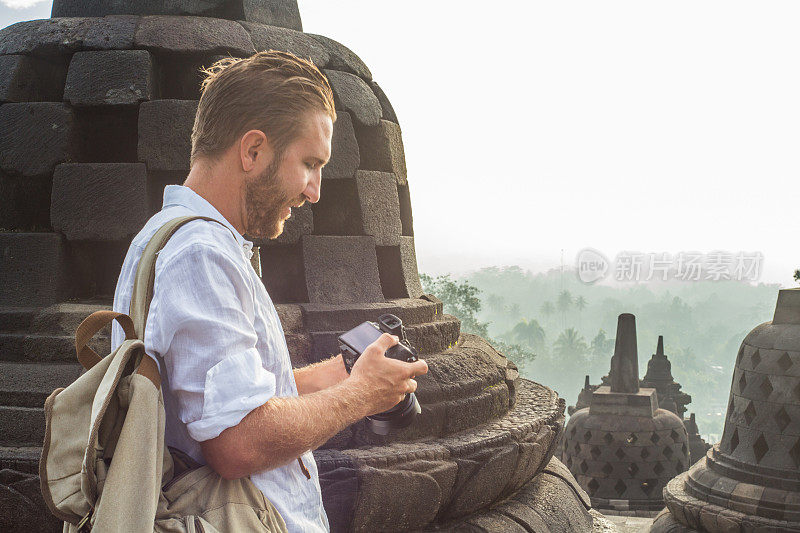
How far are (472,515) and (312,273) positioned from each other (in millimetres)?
1597

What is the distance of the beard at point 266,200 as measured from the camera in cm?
168

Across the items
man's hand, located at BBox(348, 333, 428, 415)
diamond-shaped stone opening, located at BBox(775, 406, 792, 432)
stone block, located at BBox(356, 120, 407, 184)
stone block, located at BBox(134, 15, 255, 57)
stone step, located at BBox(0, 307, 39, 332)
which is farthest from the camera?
diamond-shaped stone opening, located at BBox(775, 406, 792, 432)

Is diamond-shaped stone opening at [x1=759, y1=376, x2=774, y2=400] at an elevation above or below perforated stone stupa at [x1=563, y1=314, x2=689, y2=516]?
above

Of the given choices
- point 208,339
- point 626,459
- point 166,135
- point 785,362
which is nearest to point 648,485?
point 626,459

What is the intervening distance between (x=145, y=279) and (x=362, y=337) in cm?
54

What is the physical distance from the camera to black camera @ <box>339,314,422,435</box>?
5.58 ft

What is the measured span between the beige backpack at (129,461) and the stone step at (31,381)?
7.87 feet

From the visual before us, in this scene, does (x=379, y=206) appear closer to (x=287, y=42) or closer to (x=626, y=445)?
(x=287, y=42)

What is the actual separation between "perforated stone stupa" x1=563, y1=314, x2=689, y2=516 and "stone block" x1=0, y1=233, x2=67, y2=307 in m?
8.40

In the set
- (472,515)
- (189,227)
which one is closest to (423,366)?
(189,227)

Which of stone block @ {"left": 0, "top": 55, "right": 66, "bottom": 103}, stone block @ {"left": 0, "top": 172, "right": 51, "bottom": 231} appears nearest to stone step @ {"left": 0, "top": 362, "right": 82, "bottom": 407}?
stone block @ {"left": 0, "top": 172, "right": 51, "bottom": 231}

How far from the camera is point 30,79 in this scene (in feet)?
14.5

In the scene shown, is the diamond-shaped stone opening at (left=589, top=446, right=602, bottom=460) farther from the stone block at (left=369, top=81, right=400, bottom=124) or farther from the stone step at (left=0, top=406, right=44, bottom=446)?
the stone step at (left=0, top=406, right=44, bottom=446)

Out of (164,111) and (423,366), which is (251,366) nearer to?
(423,366)
